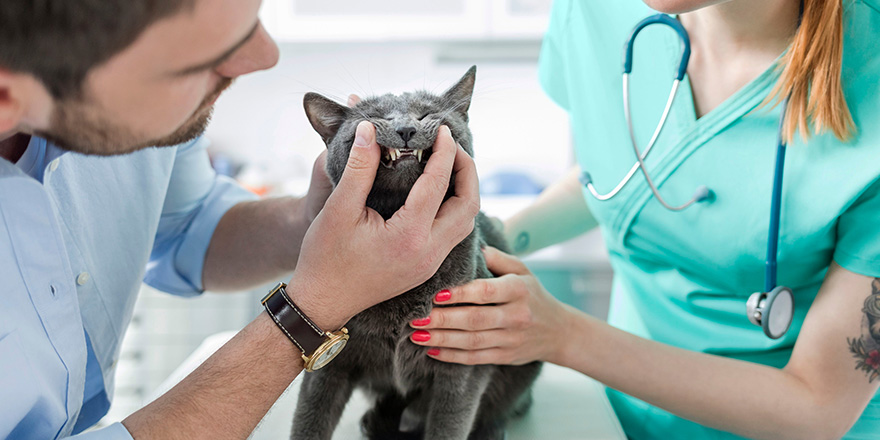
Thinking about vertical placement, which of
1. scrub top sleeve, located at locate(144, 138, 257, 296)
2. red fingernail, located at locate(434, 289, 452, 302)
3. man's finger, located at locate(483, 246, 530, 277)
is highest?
scrub top sleeve, located at locate(144, 138, 257, 296)

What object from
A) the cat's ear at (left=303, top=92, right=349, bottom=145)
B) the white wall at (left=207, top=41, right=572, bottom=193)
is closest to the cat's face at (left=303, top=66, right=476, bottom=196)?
the cat's ear at (left=303, top=92, right=349, bottom=145)

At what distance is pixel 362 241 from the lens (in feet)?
2.11

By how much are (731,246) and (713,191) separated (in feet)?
0.28

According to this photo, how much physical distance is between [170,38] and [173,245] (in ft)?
1.97

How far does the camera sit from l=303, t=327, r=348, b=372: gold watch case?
2.15ft

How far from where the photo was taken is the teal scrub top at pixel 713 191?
0.76 m

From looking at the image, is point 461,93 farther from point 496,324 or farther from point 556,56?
point 556,56

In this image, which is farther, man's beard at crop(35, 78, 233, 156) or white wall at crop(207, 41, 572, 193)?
white wall at crop(207, 41, 572, 193)

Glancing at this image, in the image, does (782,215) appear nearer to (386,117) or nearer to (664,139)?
(664,139)

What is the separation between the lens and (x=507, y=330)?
0.79m

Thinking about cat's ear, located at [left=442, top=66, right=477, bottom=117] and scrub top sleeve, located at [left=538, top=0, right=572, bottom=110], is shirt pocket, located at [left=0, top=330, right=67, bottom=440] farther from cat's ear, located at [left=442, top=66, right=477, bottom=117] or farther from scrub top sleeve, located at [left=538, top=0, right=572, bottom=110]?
scrub top sleeve, located at [left=538, top=0, right=572, bottom=110]

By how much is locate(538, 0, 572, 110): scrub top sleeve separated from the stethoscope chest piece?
599 mm

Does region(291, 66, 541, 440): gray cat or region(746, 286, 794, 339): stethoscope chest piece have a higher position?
region(291, 66, 541, 440): gray cat

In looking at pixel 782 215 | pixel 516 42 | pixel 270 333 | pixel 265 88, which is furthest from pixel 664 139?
pixel 265 88
